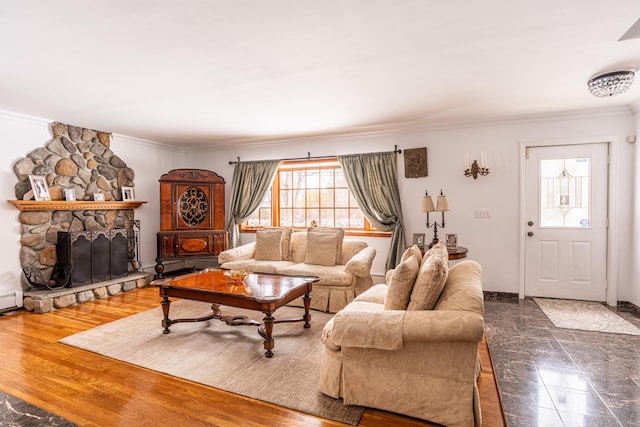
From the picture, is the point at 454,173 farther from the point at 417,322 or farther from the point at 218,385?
the point at 218,385

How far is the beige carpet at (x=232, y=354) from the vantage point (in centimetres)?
221

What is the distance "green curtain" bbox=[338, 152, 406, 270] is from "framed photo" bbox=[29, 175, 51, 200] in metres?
4.00

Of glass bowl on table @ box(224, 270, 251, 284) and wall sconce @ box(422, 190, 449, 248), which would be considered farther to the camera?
wall sconce @ box(422, 190, 449, 248)

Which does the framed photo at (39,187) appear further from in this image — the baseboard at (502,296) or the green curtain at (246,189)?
the baseboard at (502,296)

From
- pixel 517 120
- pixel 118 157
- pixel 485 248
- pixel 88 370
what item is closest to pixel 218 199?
pixel 118 157

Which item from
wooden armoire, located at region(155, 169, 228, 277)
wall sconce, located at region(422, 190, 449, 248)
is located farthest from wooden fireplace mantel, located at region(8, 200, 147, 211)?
wall sconce, located at region(422, 190, 449, 248)

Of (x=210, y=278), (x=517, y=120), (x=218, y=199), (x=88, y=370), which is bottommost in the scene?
(x=88, y=370)

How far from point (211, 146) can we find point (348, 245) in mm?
3355

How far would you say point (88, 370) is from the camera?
2568mm

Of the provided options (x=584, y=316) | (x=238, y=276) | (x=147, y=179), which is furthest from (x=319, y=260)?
(x=147, y=179)

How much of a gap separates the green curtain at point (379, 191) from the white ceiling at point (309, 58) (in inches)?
33.5

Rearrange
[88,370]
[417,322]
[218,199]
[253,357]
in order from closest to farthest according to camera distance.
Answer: [417,322], [88,370], [253,357], [218,199]

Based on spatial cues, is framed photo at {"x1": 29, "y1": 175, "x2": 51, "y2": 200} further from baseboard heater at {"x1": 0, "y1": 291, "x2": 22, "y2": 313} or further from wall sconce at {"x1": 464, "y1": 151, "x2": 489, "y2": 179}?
wall sconce at {"x1": 464, "y1": 151, "x2": 489, "y2": 179}

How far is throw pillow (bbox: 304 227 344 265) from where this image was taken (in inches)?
175
